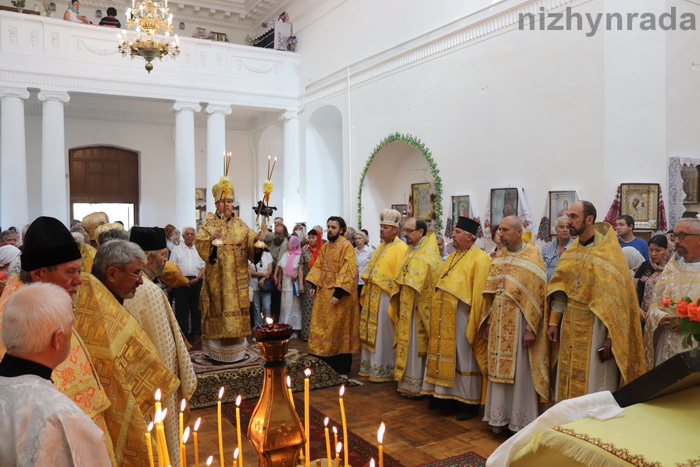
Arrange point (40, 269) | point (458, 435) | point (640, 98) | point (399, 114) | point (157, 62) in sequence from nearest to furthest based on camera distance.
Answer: point (40, 269)
point (458, 435)
point (640, 98)
point (399, 114)
point (157, 62)

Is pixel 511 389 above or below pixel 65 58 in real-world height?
below

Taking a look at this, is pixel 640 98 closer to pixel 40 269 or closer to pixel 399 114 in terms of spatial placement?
Result: pixel 399 114

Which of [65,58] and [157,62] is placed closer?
[65,58]

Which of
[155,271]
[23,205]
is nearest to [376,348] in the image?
[155,271]

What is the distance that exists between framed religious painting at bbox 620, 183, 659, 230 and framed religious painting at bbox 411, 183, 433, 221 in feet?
13.9

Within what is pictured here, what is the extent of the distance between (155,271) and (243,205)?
13.9 meters

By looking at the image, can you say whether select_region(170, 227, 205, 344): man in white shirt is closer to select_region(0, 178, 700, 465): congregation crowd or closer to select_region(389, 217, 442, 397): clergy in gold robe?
select_region(0, 178, 700, 465): congregation crowd

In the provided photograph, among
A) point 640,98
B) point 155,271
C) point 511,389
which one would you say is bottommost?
point 511,389

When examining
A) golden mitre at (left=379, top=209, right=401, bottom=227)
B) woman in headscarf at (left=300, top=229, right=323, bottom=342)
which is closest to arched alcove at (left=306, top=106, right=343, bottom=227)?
woman in headscarf at (left=300, top=229, right=323, bottom=342)

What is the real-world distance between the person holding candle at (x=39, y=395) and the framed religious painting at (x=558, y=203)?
6.82 metres

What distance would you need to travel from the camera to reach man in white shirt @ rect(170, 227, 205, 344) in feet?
28.7

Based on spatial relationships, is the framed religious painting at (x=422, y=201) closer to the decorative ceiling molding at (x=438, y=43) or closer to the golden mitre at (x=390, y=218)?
the decorative ceiling molding at (x=438, y=43)

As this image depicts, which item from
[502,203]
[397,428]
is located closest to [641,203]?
[502,203]

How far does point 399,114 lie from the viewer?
10.9m
